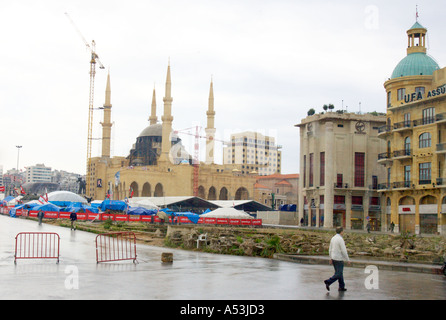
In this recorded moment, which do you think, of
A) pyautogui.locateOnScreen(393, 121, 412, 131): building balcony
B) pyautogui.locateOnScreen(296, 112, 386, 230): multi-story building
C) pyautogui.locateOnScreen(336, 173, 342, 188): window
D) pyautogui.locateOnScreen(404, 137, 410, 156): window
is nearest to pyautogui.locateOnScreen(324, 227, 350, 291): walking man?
pyautogui.locateOnScreen(393, 121, 412, 131): building balcony

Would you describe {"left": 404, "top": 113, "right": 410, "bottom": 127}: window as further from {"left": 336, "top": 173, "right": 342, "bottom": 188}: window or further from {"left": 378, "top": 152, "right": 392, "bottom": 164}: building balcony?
{"left": 336, "top": 173, "right": 342, "bottom": 188}: window

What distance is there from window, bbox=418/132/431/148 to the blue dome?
702 cm

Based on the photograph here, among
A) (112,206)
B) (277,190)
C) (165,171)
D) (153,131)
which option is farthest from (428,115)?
(153,131)

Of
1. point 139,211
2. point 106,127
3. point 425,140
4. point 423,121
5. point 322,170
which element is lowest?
point 139,211

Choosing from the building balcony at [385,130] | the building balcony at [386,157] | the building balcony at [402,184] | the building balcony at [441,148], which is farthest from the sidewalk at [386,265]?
the building balcony at [385,130]

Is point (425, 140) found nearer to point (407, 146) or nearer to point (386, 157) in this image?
point (407, 146)

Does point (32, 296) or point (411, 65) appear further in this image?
point (411, 65)

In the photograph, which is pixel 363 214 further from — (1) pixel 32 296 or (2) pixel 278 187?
(2) pixel 278 187

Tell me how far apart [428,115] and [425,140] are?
2358 mm

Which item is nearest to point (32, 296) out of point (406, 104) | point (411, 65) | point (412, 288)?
point (412, 288)

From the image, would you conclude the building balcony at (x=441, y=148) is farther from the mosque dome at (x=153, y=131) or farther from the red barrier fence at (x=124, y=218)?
the mosque dome at (x=153, y=131)

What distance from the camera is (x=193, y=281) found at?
1333 cm
